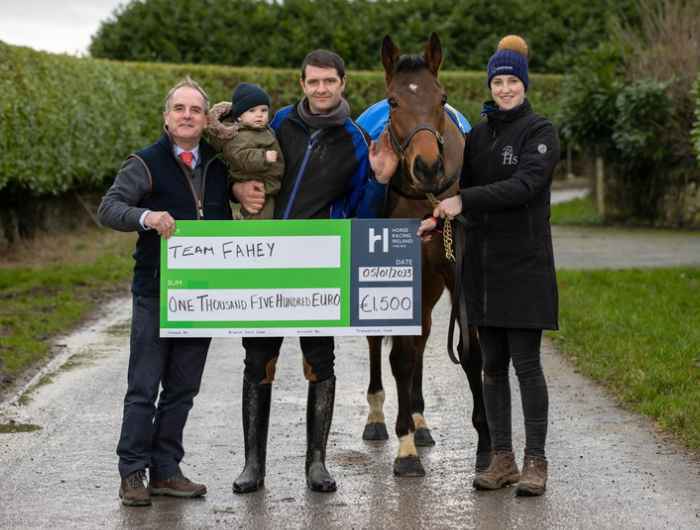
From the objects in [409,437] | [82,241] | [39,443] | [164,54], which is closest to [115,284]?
[82,241]

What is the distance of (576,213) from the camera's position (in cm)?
2819

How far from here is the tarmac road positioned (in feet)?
20.2

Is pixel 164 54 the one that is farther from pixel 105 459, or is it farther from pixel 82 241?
pixel 105 459

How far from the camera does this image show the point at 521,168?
6.55 metres

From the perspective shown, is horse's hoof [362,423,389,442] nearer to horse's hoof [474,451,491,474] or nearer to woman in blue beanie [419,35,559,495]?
horse's hoof [474,451,491,474]

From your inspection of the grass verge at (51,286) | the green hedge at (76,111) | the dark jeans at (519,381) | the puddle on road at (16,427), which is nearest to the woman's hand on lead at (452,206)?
the dark jeans at (519,381)

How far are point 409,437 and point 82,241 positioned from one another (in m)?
15.9

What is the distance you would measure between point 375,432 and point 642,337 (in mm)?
3788

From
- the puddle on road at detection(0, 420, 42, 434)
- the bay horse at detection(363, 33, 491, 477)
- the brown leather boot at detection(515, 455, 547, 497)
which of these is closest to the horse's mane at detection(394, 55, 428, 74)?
the bay horse at detection(363, 33, 491, 477)

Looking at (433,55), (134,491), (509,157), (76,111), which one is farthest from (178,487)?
(76,111)

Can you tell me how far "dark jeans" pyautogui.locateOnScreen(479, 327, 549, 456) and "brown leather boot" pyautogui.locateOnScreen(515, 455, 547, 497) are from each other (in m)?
0.04

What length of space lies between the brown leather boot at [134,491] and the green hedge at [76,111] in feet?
40.2

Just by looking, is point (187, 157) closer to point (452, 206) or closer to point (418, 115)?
point (418, 115)

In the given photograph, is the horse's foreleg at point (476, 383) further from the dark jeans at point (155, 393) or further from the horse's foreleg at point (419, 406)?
the dark jeans at point (155, 393)
